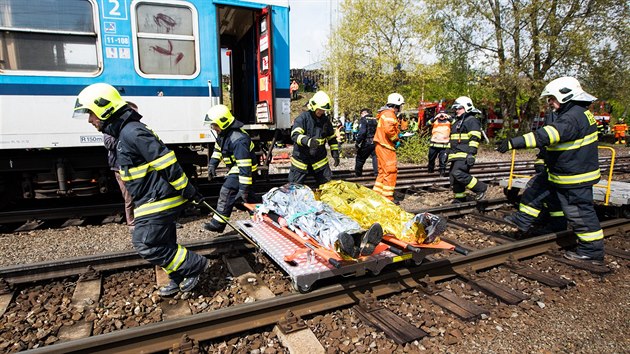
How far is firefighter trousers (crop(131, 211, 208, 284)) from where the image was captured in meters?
3.39

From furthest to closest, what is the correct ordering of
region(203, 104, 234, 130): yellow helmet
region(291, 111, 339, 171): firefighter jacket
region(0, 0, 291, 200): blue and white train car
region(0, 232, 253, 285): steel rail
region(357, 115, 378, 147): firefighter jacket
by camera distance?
1. region(357, 115, 378, 147): firefighter jacket
2. region(291, 111, 339, 171): firefighter jacket
3. region(0, 0, 291, 200): blue and white train car
4. region(203, 104, 234, 130): yellow helmet
5. region(0, 232, 253, 285): steel rail

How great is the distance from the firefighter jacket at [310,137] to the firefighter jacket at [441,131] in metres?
4.41

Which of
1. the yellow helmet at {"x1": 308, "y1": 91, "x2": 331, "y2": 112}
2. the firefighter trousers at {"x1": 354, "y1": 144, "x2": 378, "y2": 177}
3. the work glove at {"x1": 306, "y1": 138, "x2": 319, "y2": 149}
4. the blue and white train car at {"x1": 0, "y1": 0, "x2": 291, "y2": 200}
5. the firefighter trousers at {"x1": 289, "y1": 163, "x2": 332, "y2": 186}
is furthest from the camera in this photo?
the firefighter trousers at {"x1": 354, "y1": 144, "x2": 378, "y2": 177}

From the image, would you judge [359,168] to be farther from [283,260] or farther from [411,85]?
[411,85]

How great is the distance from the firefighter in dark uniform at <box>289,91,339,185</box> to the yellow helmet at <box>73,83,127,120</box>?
2955mm

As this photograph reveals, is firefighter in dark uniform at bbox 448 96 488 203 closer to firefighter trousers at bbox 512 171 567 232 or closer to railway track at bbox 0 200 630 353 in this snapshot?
railway track at bbox 0 200 630 353

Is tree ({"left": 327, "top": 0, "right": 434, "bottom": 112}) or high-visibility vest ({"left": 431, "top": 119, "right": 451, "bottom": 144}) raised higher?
tree ({"left": 327, "top": 0, "right": 434, "bottom": 112})

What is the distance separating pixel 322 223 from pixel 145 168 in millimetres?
1650

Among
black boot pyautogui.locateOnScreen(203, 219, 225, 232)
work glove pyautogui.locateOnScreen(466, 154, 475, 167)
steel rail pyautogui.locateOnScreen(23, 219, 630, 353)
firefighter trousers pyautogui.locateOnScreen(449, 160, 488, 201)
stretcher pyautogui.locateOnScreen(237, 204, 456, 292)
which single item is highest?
work glove pyautogui.locateOnScreen(466, 154, 475, 167)

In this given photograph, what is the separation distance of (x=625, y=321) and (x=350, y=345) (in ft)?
7.89

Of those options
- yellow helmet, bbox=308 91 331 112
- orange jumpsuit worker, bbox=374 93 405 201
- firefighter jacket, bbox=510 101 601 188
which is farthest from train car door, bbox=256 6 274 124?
firefighter jacket, bbox=510 101 601 188

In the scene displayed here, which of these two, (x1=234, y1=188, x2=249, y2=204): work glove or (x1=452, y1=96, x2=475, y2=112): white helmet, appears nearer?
(x1=234, y1=188, x2=249, y2=204): work glove

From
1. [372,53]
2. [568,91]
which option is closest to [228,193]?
[568,91]

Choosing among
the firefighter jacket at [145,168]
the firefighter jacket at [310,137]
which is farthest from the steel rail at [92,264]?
the firefighter jacket at [310,137]
